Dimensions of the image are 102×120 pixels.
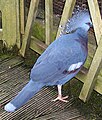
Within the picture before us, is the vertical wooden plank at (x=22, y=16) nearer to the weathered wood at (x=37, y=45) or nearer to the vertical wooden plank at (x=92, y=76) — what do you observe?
the weathered wood at (x=37, y=45)

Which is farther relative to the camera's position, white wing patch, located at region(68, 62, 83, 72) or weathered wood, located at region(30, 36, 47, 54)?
weathered wood, located at region(30, 36, 47, 54)

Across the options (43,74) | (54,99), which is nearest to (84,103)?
(54,99)

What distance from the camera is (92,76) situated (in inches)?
124

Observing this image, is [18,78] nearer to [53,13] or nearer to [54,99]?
[54,99]

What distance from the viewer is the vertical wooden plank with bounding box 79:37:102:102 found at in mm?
3030

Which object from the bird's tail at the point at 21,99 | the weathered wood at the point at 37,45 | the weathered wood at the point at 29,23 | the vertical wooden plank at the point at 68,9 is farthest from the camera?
the weathered wood at the point at 37,45

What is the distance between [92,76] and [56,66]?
32cm

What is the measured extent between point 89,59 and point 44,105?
1.94 feet

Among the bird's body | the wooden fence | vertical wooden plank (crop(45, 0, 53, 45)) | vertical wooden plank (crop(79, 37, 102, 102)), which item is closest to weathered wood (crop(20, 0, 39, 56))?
the wooden fence

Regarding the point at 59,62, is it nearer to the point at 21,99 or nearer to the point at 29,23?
the point at 21,99

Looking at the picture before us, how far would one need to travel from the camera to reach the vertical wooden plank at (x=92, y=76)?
9.94 ft

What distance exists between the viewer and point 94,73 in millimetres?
3111

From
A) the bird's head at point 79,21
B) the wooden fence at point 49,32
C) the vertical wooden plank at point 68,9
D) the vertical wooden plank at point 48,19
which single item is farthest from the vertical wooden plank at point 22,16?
the bird's head at point 79,21

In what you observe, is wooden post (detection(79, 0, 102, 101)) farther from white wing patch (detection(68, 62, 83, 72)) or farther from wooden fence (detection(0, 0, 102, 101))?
white wing patch (detection(68, 62, 83, 72))
